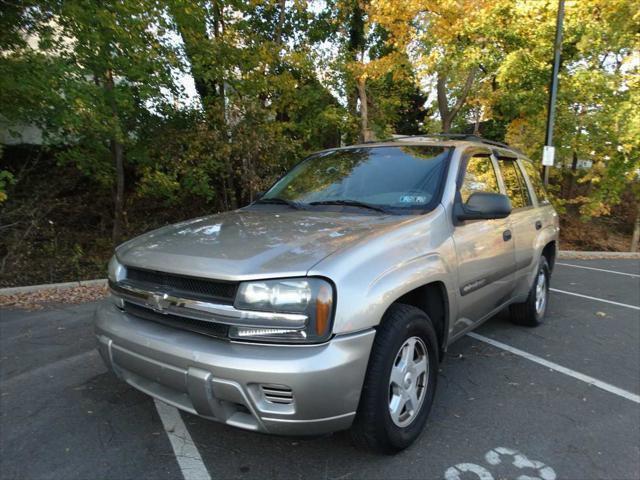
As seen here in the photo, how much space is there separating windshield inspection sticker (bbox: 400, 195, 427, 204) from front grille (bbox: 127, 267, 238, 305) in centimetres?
144

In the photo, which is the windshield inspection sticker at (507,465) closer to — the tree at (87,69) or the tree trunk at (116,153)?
the tree at (87,69)

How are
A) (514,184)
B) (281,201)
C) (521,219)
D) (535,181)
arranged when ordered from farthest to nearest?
(535,181)
(514,184)
(521,219)
(281,201)

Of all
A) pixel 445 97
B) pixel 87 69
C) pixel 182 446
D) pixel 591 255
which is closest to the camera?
pixel 182 446

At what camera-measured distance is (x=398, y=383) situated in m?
2.55

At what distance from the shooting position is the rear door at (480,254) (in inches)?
126

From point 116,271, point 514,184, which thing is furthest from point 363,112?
point 116,271

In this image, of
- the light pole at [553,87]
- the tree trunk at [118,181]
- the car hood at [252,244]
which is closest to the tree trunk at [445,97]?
the light pole at [553,87]

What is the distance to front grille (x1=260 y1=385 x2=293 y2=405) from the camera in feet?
6.88

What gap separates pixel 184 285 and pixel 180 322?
19cm

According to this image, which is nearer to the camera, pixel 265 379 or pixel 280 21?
pixel 265 379

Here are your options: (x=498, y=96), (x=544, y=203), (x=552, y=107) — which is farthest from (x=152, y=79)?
(x=498, y=96)

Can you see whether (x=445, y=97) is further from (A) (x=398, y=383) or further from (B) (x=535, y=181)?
(A) (x=398, y=383)

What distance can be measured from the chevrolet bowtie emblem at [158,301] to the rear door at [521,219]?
2916 millimetres

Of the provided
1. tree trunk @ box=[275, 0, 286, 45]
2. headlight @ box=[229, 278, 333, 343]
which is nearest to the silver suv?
headlight @ box=[229, 278, 333, 343]
